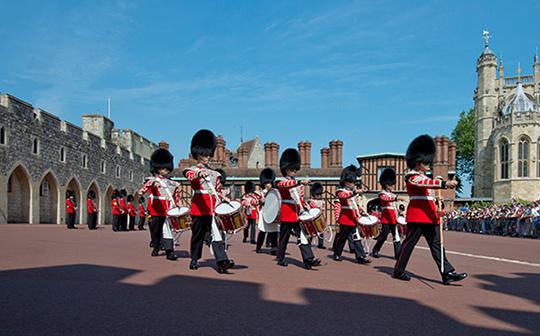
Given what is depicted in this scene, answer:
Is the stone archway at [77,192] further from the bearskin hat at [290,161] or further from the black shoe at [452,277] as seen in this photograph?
the black shoe at [452,277]

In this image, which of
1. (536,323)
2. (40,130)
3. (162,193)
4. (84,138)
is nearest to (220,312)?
(536,323)

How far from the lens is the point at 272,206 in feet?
26.3

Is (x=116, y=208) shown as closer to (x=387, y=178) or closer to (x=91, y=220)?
(x=91, y=220)

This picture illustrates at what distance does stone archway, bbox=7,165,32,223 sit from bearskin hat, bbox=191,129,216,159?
1755 centimetres

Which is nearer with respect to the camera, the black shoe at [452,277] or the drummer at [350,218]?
the black shoe at [452,277]

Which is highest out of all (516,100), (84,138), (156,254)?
(516,100)

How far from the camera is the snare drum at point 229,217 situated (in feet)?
21.9

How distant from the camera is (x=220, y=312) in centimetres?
420

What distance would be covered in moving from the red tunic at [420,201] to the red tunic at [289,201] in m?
1.86

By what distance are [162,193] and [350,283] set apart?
4.08m

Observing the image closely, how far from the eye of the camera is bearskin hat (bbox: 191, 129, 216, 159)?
7.01 meters

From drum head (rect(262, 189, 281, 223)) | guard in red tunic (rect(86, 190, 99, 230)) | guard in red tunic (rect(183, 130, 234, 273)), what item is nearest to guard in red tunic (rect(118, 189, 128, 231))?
guard in red tunic (rect(86, 190, 99, 230))

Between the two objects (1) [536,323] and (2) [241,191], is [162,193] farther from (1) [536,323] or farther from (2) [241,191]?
(2) [241,191]

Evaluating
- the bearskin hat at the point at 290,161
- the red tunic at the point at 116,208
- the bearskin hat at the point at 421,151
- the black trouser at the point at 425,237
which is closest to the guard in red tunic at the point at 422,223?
the black trouser at the point at 425,237
